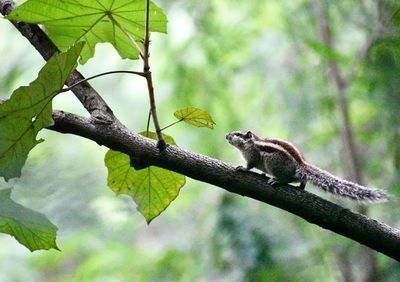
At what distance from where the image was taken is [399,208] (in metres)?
2.75

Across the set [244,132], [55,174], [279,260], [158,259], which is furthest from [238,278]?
[55,174]

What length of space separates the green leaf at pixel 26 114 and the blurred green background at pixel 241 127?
2.77 ft

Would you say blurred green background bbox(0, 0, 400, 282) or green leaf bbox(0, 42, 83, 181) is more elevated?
blurred green background bbox(0, 0, 400, 282)

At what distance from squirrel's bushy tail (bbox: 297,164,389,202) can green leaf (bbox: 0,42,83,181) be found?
75cm

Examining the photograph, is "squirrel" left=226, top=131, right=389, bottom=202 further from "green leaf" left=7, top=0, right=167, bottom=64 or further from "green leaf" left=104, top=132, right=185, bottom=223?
"green leaf" left=7, top=0, right=167, bottom=64

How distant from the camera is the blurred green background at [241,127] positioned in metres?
2.72

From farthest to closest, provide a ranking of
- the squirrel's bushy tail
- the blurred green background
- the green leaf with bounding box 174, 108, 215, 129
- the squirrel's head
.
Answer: the blurred green background → the squirrel's head → the squirrel's bushy tail → the green leaf with bounding box 174, 108, 215, 129

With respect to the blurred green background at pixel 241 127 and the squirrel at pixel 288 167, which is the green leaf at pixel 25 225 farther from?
the blurred green background at pixel 241 127

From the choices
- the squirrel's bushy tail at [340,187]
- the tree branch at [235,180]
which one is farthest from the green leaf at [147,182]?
the squirrel's bushy tail at [340,187]

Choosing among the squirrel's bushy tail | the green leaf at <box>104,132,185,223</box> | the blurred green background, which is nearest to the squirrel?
the squirrel's bushy tail

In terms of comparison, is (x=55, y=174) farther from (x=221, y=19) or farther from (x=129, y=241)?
(x=221, y=19)

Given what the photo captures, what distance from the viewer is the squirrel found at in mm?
1514

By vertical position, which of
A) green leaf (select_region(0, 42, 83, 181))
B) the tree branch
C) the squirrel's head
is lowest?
green leaf (select_region(0, 42, 83, 181))

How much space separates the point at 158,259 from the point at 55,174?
4.79 feet
